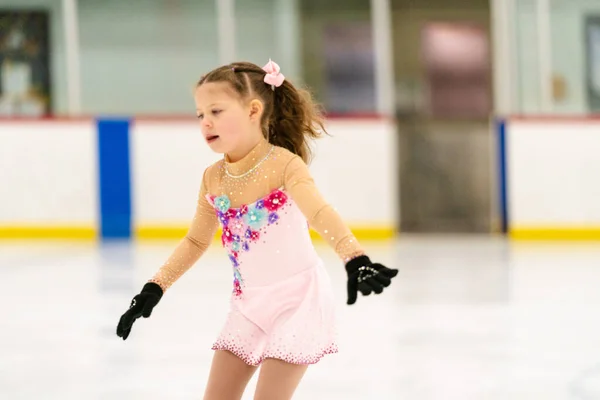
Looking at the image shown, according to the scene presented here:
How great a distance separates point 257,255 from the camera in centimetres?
231

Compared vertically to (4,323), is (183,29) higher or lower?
higher

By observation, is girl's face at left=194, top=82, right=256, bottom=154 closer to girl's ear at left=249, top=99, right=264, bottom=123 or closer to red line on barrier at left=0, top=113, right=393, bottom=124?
girl's ear at left=249, top=99, right=264, bottom=123

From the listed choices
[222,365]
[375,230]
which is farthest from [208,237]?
[375,230]

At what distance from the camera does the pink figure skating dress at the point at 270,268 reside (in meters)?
2.26

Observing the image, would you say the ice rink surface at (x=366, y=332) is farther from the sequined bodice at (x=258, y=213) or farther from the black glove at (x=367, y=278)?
the black glove at (x=367, y=278)

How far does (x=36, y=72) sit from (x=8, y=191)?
1.08 metres

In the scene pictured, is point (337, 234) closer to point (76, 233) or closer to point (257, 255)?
point (257, 255)

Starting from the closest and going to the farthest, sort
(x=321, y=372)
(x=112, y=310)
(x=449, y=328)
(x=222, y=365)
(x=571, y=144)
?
(x=222, y=365), (x=321, y=372), (x=449, y=328), (x=112, y=310), (x=571, y=144)

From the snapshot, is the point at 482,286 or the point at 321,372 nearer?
the point at 321,372

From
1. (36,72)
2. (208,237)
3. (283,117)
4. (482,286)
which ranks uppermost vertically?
(36,72)

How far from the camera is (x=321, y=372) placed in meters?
3.66

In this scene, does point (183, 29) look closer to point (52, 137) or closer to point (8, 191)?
point (52, 137)

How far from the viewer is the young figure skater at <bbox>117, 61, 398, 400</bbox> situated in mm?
2244

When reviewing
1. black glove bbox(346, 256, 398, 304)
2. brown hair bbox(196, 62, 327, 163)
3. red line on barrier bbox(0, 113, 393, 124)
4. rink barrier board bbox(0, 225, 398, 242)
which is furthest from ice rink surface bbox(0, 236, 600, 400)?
red line on barrier bbox(0, 113, 393, 124)
